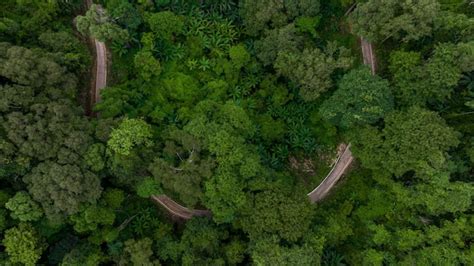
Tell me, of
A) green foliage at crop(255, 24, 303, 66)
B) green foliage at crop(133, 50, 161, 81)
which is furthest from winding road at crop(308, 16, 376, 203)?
green foliage at crop(133, 50, 161, 81)

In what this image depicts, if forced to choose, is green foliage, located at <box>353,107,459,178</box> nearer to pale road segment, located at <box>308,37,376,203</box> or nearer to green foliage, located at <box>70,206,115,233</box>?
pale road segment, located at <box>308,37,376,203</box>

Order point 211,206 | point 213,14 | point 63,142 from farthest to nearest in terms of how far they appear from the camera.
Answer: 1. point 213,14
2. point 211,206
3. point 63,142

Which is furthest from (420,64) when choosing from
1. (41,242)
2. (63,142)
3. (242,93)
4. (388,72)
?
(41,242)

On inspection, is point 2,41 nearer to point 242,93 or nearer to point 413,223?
point 242,93

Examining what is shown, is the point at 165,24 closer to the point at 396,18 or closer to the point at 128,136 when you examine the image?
the point at 128,136

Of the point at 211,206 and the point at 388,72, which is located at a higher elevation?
the point at 388,72
